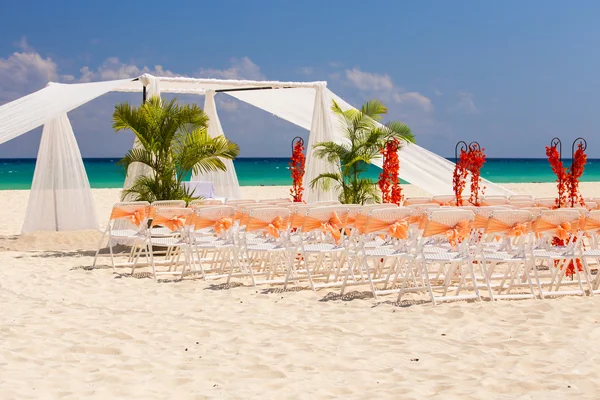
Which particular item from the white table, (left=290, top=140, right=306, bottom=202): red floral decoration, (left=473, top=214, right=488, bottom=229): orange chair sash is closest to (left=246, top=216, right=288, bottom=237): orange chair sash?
(left=473, top=214, right=488, bottom=229): orange chair sash

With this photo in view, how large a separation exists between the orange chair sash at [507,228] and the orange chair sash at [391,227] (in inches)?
32.0

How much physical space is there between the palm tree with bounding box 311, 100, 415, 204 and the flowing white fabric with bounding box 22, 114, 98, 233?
3883 millimetres

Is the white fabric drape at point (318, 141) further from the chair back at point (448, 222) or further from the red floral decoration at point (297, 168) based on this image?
the chair back at point (448, 222)

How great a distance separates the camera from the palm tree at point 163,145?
37.2ft

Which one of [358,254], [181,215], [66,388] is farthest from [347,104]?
[66,388]

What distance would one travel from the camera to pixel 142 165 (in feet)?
38.1

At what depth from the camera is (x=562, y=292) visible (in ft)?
25.1

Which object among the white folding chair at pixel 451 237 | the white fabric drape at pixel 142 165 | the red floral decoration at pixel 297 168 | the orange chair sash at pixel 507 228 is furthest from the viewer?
the white fabric drape at pixel 142 165

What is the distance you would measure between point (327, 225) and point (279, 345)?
286cm

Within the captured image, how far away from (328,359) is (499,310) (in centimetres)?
218

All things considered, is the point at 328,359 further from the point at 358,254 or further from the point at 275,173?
the point at 275,173

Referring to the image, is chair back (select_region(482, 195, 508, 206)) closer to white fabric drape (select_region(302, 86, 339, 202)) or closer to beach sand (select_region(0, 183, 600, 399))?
white fabric drape (select_region(302, 86, 339, 202))

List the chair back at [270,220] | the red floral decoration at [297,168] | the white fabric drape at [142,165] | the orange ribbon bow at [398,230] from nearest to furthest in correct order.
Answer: the orange ribbon bow at [398,230] < the chair back at [270,220] < the red floral decoration at [297,168] < the white fabric drape at [142,165]

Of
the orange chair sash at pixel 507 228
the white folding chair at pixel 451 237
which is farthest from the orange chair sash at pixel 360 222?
the orange chair sash at pixel 507 228
